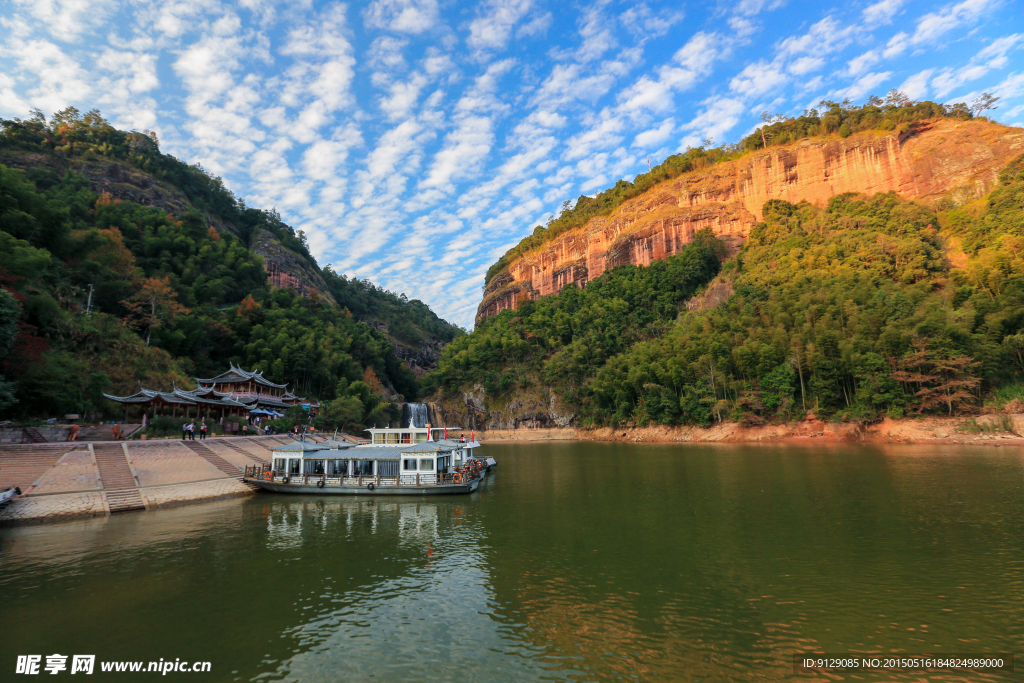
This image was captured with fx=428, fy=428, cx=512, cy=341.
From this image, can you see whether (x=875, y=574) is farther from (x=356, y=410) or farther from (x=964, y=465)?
(x=356, y=410)

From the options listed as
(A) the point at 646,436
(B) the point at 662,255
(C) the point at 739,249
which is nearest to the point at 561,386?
(A) the point at 646,436

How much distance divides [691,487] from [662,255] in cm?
7946

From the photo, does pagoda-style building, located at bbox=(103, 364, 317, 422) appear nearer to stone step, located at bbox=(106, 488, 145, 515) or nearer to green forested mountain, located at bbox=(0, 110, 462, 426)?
green forested mountain, located at bbox=(0, 110, 462, 426)

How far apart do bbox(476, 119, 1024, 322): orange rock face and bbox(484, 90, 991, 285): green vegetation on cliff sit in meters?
3.20

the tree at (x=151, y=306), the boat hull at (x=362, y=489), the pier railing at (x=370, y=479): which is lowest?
the boat hull at (x=362, y=489)

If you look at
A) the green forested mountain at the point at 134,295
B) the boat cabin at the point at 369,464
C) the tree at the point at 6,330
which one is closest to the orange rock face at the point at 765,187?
the green forested mountain at the point at 134,295

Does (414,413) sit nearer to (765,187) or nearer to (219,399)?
(219,399)

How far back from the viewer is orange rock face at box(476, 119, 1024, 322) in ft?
223

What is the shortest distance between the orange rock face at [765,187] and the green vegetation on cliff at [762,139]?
3.20 metres

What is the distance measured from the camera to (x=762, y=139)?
3812 inches

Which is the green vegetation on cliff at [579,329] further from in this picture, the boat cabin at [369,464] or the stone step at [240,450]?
the stone step at [240,450]

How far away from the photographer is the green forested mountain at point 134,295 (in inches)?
1177

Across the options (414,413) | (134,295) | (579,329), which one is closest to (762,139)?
(579,329)

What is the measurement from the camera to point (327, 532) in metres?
17.5
